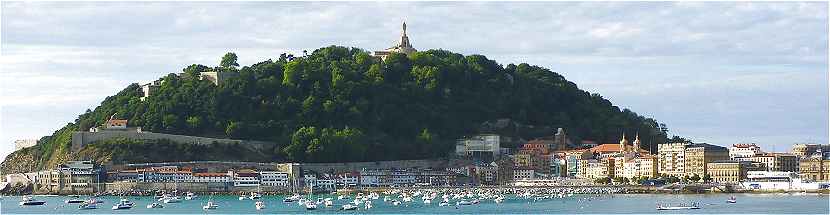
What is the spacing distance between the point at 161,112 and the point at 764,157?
33.2m

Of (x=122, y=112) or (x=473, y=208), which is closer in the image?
(x=473, y=208)

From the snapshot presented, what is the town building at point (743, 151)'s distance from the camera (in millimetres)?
100613

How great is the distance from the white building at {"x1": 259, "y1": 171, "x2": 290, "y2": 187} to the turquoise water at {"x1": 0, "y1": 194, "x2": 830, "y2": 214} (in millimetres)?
7699

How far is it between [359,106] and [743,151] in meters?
22.1

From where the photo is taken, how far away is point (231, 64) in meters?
113

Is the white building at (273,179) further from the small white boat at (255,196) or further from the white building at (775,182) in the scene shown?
the white building at (775,182)

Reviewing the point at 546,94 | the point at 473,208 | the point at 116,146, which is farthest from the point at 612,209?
the point at 546,94

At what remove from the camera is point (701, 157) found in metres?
96.0

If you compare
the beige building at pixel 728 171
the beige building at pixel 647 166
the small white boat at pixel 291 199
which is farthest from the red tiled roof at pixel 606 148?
the small white boat at pixel 291 199

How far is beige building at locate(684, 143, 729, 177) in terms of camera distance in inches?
3767

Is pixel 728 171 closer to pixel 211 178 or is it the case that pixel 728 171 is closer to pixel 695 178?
pixel 695 178

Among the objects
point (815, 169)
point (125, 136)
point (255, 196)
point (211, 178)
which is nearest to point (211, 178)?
point (211, 178)

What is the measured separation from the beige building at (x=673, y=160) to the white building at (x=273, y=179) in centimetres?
2066

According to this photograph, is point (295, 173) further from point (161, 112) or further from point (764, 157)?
point (764, 157)
